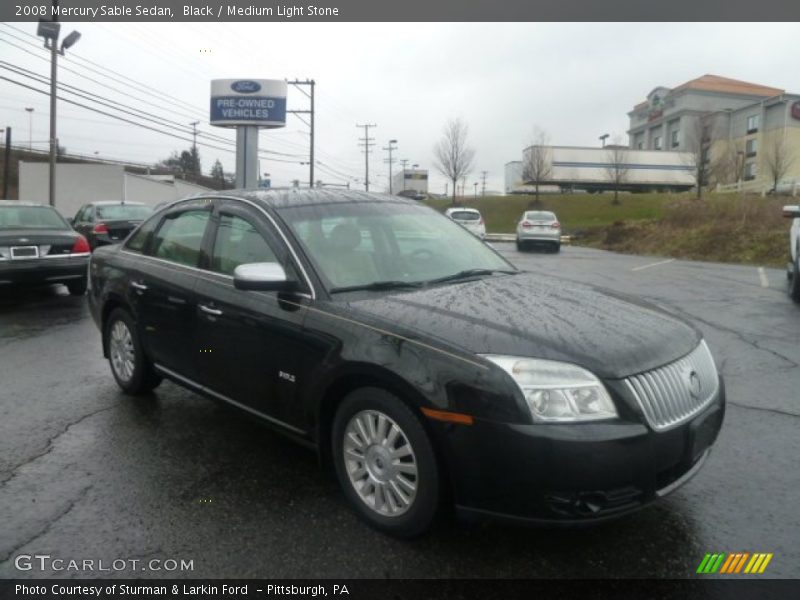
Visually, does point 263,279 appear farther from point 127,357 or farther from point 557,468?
point 127,357

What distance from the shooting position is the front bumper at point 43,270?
30.1ft

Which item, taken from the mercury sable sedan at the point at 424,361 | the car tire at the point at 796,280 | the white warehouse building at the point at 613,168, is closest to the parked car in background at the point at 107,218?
the mercury sable sedan at the point at 424,361

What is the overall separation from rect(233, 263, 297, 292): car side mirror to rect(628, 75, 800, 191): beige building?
47.9 metres

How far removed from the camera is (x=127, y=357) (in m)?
5.08

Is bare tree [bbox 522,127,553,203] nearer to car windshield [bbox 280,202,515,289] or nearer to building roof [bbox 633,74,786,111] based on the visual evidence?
building roof [bbox 633,74,786,111]

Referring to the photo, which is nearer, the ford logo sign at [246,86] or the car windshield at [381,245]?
the car windshield at [381,245]

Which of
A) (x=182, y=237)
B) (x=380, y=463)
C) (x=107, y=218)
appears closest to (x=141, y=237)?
(x=182, y=237)

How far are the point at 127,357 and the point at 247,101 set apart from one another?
24.8 m

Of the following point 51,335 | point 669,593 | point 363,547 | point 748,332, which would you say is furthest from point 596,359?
point 51,335

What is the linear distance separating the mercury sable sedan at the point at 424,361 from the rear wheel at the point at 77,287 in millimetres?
6568

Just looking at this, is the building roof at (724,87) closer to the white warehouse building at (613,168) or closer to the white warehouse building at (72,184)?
the white warehouse building at (613,168)

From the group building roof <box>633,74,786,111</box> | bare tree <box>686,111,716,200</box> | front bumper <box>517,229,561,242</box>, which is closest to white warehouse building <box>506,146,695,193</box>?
bare tree <box>686,111,716,200</box>

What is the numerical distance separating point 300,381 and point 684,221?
81.2 feet

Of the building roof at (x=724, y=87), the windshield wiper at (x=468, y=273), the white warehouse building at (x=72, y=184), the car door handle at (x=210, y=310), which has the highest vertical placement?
the building roof at (x=724, y=87)
